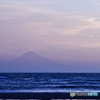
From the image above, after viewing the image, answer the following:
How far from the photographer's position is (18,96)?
1065 centimetres

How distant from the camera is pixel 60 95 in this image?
10586 mm

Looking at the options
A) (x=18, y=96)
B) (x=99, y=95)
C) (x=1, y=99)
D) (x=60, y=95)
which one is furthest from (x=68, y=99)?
(x=1, y=99)

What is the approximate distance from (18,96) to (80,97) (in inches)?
91.4

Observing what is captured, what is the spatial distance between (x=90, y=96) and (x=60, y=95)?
1.11 metres

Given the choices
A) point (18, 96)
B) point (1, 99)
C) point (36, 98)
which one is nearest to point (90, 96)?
point (36, 98)

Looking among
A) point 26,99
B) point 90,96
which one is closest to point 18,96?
point 26,99

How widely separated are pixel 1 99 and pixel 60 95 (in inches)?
92.4

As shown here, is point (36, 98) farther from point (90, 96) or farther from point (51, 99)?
point (90, 96)

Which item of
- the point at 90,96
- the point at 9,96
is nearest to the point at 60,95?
the point at 90,96

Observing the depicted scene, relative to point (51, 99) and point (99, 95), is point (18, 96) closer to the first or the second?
point (51, 99)

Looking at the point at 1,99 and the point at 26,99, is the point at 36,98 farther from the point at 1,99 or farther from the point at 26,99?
the point at 1,99

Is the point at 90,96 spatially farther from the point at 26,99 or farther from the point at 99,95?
the point at 26,99

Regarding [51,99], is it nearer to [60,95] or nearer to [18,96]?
[60,95]

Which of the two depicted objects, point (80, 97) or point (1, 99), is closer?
point (80, 97)
